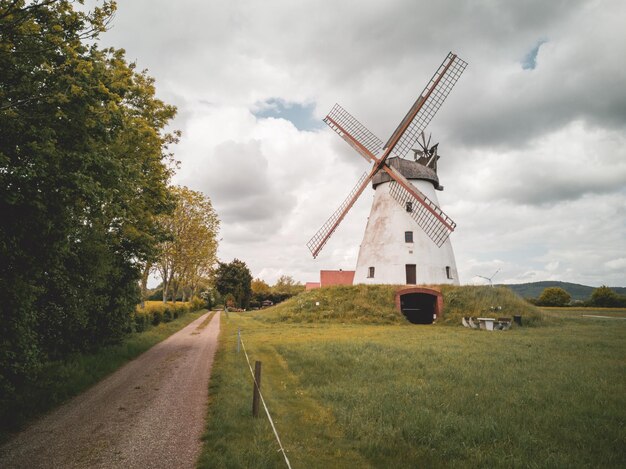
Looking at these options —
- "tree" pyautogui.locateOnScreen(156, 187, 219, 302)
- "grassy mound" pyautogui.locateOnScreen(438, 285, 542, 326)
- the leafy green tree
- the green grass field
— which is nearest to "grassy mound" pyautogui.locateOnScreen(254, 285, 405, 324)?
"grassy mound" pyautogui.locateOnScreen(438, 285, 542, 326)

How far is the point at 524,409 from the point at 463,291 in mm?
25074

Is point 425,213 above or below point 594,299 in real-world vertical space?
above

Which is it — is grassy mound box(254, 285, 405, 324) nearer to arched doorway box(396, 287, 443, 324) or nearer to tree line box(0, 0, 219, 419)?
arched doorway box(396, 287, 443, 324)

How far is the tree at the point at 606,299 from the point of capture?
5638 centimetres

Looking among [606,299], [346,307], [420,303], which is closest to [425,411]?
[346,307]

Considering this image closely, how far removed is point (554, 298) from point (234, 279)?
194 feet

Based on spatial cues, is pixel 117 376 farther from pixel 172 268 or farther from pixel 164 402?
pixel 172 268

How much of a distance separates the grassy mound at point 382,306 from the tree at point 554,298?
1605 inches

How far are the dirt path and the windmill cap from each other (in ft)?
86.1

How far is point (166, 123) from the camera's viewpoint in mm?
17312

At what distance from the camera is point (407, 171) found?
33.3 metres

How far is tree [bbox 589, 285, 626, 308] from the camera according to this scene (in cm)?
5638

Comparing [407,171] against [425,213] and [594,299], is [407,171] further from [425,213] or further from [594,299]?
[594,299]

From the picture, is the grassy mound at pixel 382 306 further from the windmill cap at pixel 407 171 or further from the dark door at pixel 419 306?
the windmill cap at pixel 407 171
